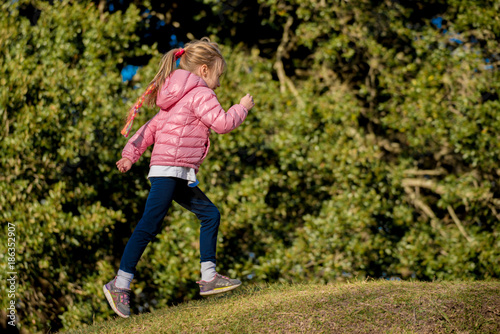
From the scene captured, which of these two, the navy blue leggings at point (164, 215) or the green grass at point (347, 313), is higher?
the navy blue leggings at point (164, 215)

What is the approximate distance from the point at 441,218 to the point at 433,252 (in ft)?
5.75

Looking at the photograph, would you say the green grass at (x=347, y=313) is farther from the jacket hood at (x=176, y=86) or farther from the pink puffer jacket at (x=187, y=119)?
the jacket hood at (x=176, y=86)

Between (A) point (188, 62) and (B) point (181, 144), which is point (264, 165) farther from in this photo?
(B) point (181, 144)

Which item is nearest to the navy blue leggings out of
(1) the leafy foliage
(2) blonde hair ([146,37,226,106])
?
(2) blonde hair ([146,37,226,106])

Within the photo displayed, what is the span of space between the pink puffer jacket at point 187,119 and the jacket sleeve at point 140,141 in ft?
0.49

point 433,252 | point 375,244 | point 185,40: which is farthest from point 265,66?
point 433,252

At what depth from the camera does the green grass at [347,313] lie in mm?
3795

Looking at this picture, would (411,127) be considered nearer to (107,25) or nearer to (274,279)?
(274,279)

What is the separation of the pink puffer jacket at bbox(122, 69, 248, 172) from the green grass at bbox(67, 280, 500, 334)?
1235 mm

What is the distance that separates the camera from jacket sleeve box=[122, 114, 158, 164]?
4.14 meters

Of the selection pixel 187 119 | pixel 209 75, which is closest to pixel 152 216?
pixel 187 119

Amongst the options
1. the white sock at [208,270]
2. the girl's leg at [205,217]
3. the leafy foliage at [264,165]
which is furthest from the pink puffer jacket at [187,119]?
the leafy foliage at [264,165]

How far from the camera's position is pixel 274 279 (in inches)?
293

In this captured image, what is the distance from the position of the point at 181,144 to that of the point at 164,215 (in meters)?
0.59
